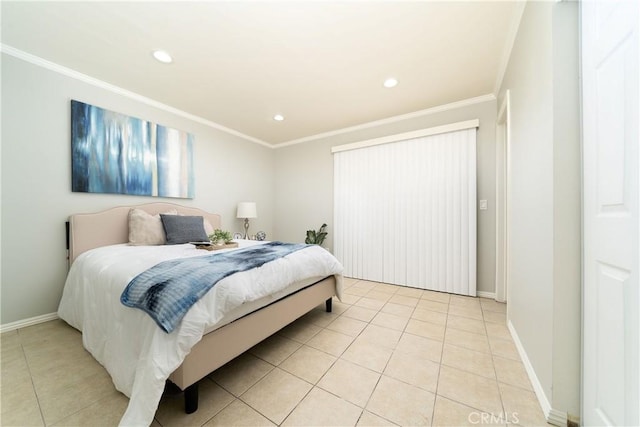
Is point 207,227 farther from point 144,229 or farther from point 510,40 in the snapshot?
point 510,40

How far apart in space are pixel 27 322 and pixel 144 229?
124 cm

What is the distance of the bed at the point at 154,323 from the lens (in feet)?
3.56

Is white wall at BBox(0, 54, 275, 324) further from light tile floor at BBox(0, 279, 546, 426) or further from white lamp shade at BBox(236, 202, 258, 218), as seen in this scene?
white lamp shade at BBox(236, 202, 258, 218)

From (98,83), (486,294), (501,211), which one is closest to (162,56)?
(98,83)

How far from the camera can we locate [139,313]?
125 centimetres

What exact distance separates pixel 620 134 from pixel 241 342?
212 centimetres

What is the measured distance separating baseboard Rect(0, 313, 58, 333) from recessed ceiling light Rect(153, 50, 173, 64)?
111 inches

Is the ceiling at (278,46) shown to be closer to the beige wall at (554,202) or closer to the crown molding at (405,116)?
the crown molding at (405,116)

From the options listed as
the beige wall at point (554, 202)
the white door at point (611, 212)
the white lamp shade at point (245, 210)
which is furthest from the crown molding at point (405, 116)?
the white door at point (611, 212)

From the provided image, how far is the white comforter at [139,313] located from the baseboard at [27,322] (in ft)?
0.62

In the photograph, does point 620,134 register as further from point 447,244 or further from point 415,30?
point 447,244

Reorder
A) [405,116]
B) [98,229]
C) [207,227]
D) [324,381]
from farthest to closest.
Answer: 1. [405,116]
2. [207,227]
3. [98,229]
4. [324,381]

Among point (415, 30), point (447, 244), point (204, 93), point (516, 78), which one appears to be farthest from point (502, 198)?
point (204, 93)

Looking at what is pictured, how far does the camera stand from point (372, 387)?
4.50ft
